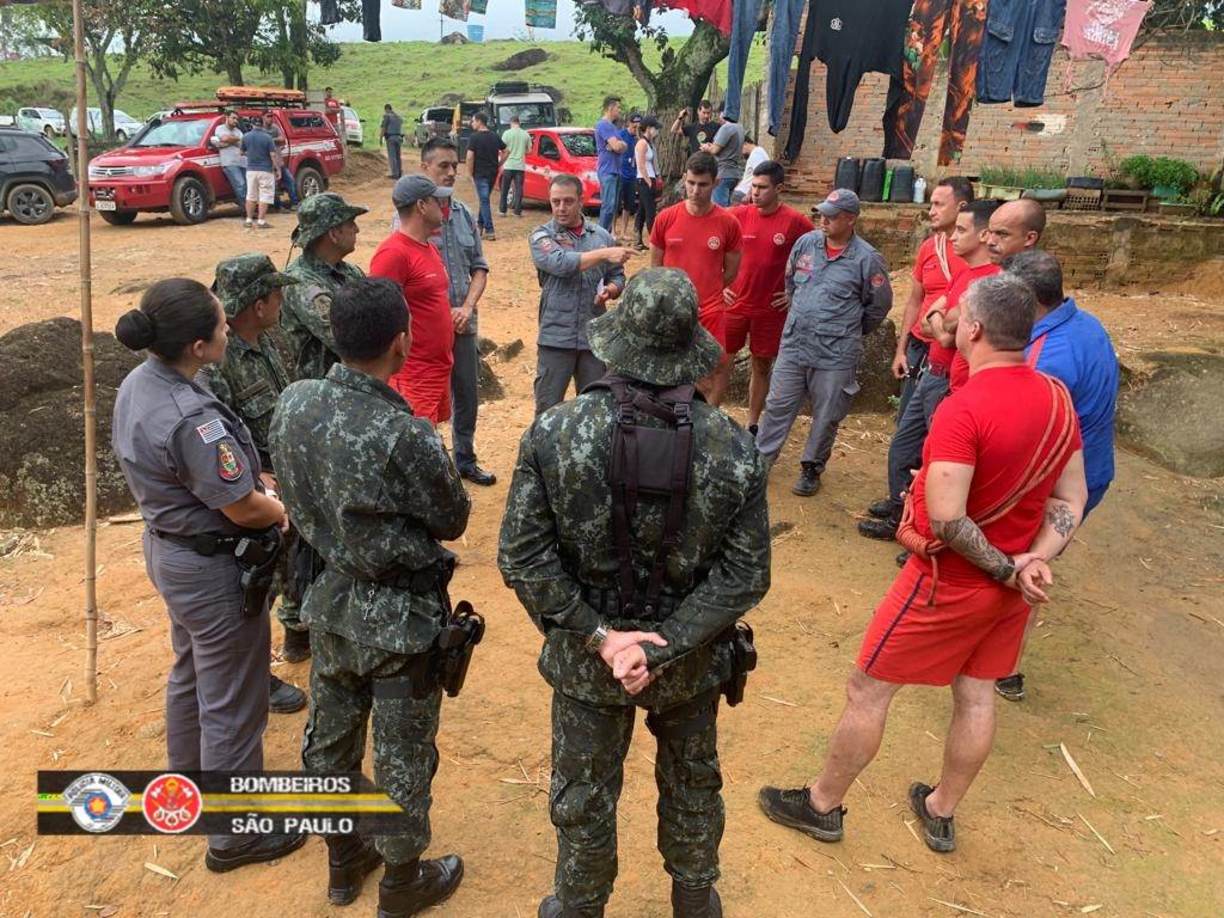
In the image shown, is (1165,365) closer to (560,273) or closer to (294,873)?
(560,273)

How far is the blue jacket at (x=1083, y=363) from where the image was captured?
317 centimetres

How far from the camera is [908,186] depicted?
12.1 metres

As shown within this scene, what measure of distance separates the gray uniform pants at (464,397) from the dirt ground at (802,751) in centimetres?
38

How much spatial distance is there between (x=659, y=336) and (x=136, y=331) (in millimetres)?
1586

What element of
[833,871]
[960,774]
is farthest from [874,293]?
[833,871]

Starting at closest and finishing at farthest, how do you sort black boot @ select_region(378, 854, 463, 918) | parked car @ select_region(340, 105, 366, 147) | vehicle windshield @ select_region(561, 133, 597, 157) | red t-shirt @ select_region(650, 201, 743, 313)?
black boot @ select_region(378, 854, 463, 918)
red t-shirt @ select_region(650, 201, 743, 313)
vehicle windshield @ select_region(561, 133, 597, 157)
parked car @ select_region(340, 105, 366, 147)

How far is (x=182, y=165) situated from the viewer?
1420 cm

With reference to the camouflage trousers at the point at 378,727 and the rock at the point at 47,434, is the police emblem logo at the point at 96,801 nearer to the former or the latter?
the camouflage trousers at the point at 378,727

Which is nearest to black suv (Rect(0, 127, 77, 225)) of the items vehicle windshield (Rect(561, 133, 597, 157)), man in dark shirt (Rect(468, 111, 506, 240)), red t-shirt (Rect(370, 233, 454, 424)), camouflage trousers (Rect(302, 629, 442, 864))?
man in dark shirt (Rect(468, 111, 506, 240))

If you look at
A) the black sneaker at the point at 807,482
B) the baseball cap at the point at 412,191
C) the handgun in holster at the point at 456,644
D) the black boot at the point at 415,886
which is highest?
the baseball cap at the point at 412,191

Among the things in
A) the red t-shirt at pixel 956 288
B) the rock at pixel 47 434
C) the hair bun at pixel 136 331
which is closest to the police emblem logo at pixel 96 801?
the hair bun at pixel 136 331

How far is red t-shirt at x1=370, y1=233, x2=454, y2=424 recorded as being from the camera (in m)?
4.37

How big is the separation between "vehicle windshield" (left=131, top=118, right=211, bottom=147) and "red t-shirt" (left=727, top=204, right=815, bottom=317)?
41.9ft

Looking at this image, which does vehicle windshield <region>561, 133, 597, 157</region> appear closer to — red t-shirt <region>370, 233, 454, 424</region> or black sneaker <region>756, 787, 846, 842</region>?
red t-shirt <region>370, 233, 454, 424</region>
